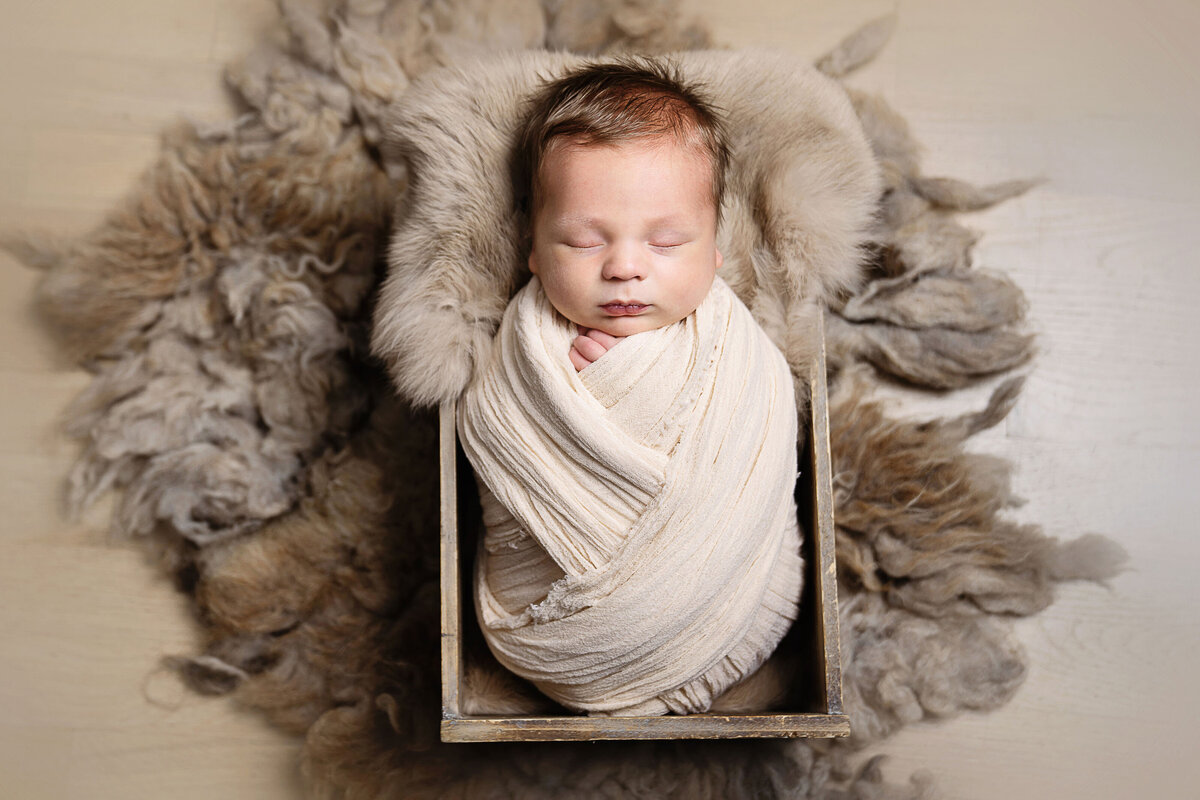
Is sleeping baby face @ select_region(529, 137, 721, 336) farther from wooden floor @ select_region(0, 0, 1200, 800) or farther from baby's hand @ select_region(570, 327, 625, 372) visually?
wooden floor @ select_region(0, 0, 1200, 800)

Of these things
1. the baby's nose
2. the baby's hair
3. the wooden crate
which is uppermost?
the baby's hair

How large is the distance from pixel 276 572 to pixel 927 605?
792 mm

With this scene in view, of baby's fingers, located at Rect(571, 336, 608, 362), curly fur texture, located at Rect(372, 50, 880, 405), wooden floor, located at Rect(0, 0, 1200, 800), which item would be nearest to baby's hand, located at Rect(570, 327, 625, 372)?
baby's fingers, located at Rect(571, 336, 608, 362)

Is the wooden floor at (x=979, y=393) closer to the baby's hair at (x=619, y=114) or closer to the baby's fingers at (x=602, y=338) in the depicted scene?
the baby's hair at (x=619, y=114)

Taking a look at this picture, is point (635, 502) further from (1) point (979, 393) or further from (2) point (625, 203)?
(1) point (979, 393)

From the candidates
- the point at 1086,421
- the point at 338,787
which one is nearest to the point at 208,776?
the point at 338,787

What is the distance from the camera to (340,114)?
1.30 metres

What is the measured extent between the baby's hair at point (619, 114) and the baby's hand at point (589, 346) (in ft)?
0.49

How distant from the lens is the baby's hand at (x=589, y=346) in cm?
102

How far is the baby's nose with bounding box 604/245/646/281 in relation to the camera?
38.5 inches

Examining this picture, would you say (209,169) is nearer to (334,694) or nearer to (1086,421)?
(334,694)

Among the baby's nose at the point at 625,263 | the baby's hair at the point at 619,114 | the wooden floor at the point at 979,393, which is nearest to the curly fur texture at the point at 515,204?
the baby's hair at the point at 619,114

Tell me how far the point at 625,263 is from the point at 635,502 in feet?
0.77

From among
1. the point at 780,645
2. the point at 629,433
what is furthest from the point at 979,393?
the point at 629,433
